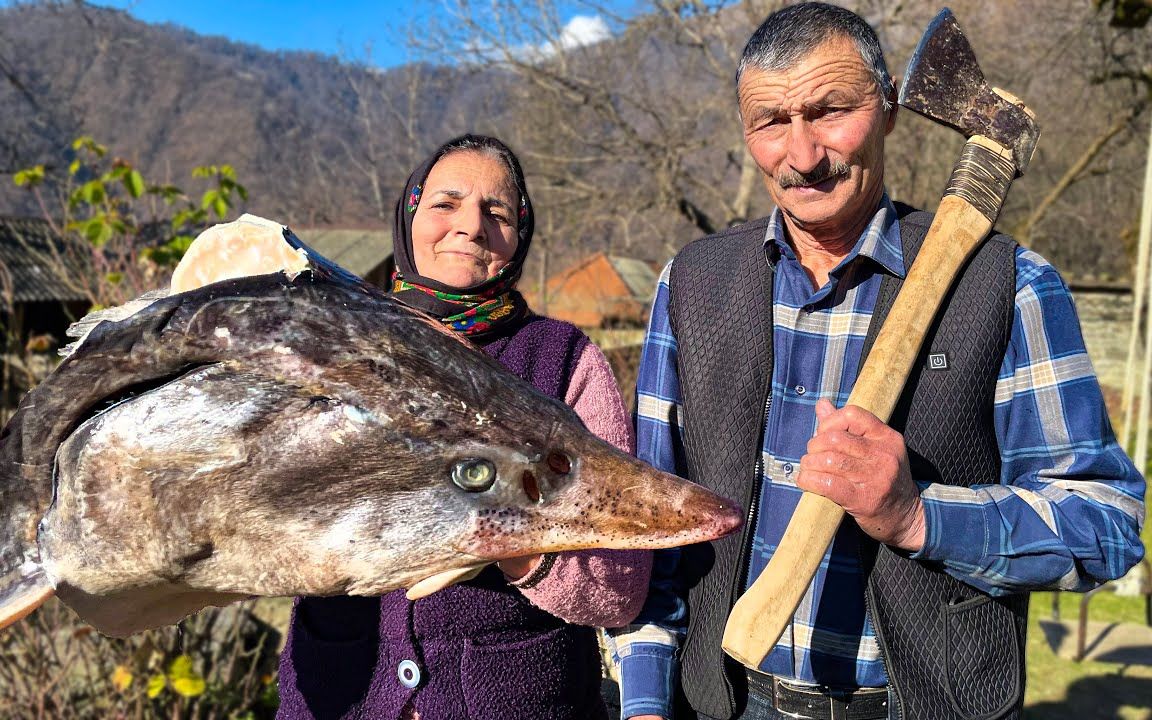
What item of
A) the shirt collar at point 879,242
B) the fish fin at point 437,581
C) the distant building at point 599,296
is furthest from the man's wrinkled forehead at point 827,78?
the distant building at point 599,296

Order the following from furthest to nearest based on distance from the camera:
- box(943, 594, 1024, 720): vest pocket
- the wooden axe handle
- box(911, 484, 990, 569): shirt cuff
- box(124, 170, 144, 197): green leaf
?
box(124, 170, 144, 197): green leaf, box(943, 594, 1024, 720): vest pocket, box(911, 484, 990, 569): shirt cuff, the wooden axe handle

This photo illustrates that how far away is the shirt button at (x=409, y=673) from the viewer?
1730mm

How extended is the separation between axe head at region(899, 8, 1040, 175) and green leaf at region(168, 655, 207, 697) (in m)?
3.35

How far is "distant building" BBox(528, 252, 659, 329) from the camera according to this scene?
34.5 ft

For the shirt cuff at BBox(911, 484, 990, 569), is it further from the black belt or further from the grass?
the grass

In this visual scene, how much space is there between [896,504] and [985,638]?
44 cm

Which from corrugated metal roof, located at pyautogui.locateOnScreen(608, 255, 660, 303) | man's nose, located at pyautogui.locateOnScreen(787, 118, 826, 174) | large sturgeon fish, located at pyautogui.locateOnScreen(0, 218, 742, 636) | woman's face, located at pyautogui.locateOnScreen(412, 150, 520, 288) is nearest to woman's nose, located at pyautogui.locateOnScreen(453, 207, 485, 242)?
woman's face, located at pyautogui.locateOnScreen(412, 150, 520, 288)

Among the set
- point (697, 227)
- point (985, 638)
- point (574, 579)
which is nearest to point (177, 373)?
point (574, 579)

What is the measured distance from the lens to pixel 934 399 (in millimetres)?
1644

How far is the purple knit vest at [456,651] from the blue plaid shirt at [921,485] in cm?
16

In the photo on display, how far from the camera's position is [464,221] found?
185 cm

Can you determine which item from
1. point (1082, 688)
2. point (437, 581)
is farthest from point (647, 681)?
point (1082, 688)

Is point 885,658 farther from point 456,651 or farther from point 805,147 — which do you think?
point 805,147

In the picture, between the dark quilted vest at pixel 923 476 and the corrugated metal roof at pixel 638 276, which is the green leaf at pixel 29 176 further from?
the corrugated metal roof at pixel 638 276
